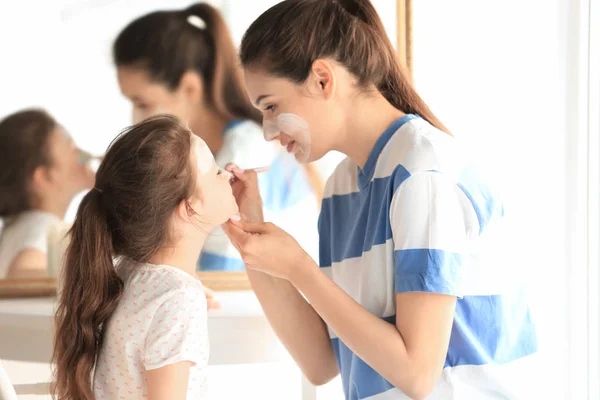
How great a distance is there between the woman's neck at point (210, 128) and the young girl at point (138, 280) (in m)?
0.47

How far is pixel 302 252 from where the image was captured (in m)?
1.16

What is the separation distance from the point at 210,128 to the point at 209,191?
0.48m

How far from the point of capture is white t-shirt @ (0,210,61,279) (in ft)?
5.24

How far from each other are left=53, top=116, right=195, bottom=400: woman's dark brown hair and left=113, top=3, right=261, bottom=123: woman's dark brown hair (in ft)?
1.71

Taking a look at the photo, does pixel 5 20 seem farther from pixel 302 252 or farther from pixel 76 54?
pixel 302 252

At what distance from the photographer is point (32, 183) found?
1.61 meters

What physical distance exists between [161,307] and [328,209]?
1.53 feet

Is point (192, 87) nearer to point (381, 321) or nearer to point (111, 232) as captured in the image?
point (111, 232)

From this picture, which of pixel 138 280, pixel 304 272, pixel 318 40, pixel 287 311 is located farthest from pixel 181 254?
pixel 318 40

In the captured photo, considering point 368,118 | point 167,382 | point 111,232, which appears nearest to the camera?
point 167,382

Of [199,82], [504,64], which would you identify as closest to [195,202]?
[199,82]

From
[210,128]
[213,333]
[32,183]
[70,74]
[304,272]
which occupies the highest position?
[70,74]

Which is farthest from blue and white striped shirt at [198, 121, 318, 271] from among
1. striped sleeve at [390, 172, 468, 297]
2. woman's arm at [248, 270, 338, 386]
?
striped sleeve at [390, 172, 468, 297]

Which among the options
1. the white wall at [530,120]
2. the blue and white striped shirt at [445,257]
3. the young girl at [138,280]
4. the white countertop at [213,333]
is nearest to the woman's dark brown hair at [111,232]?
the young girl at [138,280]
